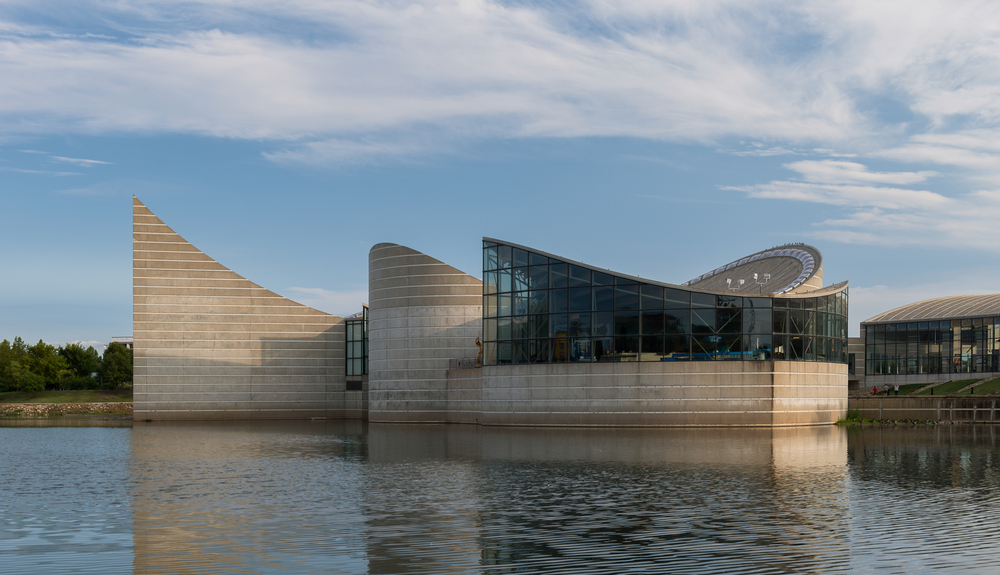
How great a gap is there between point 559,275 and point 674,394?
1177 cm

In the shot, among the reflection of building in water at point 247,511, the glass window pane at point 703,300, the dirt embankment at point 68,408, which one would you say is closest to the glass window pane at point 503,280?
the glass window pane at point 703,300

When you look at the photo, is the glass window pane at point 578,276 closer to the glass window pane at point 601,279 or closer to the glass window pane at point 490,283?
the glass window pane at point 601,279

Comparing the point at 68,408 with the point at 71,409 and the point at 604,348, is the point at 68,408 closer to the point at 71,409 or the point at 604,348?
the point at 71,409

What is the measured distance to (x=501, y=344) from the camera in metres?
69.0

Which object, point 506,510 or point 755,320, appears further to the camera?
point 755,320

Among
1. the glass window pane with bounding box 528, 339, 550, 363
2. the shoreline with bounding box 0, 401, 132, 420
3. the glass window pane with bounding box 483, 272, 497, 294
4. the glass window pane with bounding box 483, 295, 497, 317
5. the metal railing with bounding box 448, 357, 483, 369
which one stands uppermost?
the glass window pane with bounding box 483, 272, 497, 294

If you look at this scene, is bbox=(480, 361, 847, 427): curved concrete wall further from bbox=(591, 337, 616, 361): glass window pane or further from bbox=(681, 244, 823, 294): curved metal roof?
bbox=(681, 244, 823, 294): curved metal roof

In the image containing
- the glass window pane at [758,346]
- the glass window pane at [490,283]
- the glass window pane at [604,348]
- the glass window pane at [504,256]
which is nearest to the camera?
the glass window pane at [758,346]

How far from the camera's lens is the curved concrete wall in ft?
204

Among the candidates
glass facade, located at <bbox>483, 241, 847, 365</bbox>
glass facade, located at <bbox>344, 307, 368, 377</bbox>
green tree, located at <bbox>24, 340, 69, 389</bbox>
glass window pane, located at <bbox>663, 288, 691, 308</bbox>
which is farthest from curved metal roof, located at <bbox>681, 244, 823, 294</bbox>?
green tree, located at <bbox>24, 340, 69, 389</bbox>

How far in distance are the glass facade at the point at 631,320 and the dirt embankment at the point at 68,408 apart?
7011 centimetres

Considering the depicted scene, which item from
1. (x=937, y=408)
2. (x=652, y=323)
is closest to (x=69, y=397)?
(x=652, y=323)

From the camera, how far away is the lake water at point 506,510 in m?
16.9

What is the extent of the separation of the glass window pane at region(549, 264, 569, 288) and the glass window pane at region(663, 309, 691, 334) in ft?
24.8
